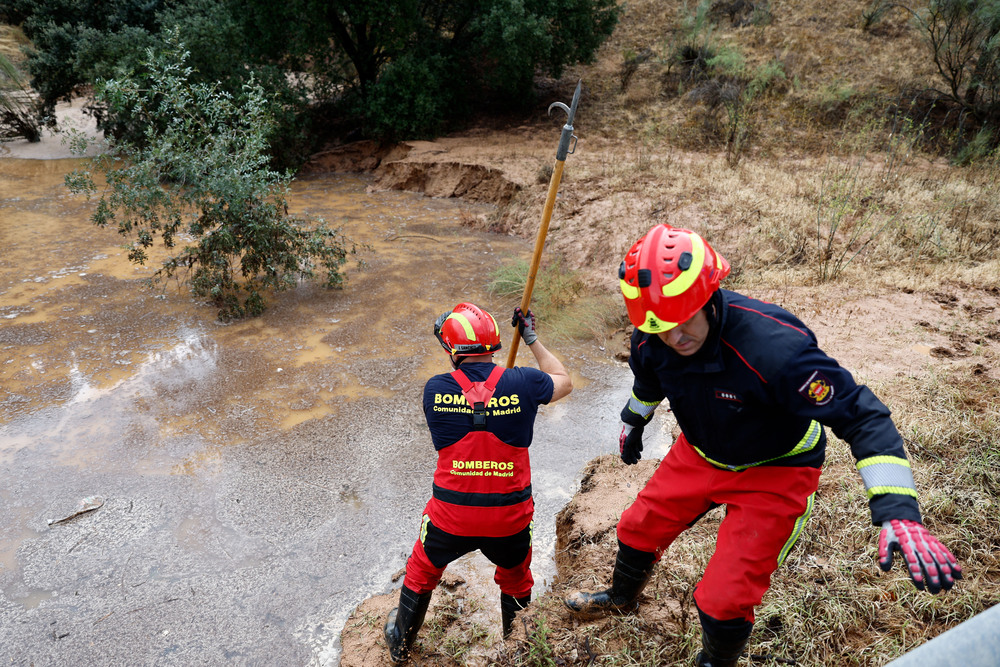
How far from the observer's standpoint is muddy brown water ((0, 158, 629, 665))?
11.1 feet

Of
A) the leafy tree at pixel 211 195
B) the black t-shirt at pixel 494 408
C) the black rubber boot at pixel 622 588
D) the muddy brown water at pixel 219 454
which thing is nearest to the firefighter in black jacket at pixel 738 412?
the black rubber boot at pixel 622 588

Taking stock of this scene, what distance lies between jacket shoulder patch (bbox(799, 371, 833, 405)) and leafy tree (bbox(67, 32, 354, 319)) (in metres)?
6.71

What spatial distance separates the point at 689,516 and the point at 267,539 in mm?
2864

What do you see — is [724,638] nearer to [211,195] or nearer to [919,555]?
[919,555]

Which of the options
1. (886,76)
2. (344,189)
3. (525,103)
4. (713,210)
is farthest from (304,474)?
(886,76)

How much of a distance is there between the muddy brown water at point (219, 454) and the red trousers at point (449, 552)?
92 centimetres

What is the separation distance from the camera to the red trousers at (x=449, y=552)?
8.21ft

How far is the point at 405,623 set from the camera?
2697mm

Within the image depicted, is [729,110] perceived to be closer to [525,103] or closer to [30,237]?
[525,103]

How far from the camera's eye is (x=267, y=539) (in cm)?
391

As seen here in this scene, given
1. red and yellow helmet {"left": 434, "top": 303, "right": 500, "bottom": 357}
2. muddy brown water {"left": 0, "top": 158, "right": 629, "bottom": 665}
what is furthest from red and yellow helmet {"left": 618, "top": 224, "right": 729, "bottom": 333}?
muddy brown water {"left": 0, "top": 158, "right": 629, "bottom": 665}

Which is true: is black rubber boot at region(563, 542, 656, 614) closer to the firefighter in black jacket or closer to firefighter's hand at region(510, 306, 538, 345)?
the firefighter in black jacket

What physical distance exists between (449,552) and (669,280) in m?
1.47

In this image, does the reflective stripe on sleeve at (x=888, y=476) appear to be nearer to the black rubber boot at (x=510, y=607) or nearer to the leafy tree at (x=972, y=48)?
the black rubber boot at (x=510, y=607)
